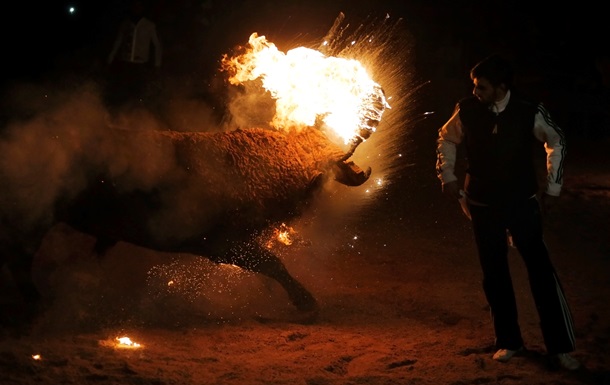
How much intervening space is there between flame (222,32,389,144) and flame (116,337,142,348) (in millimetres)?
2401

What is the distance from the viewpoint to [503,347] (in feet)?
15.5

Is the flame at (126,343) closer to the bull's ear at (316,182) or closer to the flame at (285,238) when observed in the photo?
the bull's ear at (316,182)

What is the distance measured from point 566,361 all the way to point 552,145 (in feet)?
4.62

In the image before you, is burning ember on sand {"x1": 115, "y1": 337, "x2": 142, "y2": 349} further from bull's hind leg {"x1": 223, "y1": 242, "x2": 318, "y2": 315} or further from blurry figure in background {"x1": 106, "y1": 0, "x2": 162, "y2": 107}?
blurry figure in background {"x1": 106, "y1": 0, "x2": 162, "y2": 107}

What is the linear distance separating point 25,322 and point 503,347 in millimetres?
3469

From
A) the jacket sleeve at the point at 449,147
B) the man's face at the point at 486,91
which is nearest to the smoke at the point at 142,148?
the jacket sleeve at the point at 449,147

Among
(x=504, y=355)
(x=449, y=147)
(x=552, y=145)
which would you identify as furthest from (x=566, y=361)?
(x=449, y=147)

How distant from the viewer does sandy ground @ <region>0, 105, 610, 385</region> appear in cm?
441

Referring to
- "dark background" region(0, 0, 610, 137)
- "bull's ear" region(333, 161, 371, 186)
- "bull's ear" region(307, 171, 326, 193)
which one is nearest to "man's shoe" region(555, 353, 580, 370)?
"bull's ear" region(333, 161, 371, 186)

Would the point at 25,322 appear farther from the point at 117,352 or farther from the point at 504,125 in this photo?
the point at 504,125

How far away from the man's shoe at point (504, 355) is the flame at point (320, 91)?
2.33 m

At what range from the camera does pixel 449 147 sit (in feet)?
15.6

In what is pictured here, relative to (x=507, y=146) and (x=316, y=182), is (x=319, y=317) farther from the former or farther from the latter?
(x=507, y=146)

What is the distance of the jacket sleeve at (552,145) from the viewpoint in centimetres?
445
